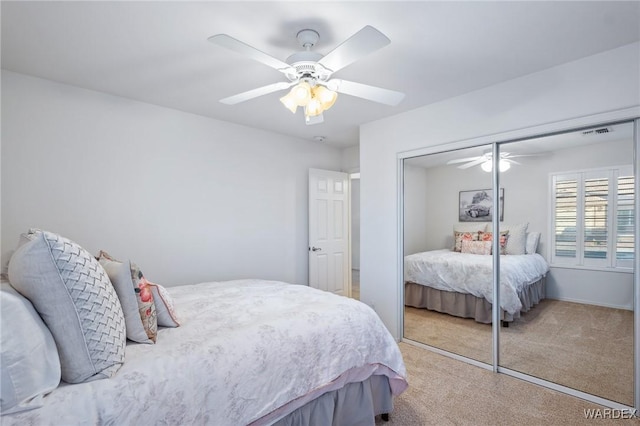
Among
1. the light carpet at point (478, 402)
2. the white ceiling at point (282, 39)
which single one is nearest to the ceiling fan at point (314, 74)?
the white ceiling at point (282, 39)

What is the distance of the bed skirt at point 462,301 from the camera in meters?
2.66

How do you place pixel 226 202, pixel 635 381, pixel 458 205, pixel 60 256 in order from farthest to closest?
pixel 226 202 < pixel 458 205 < pixel 635 381 < pixel 60 256

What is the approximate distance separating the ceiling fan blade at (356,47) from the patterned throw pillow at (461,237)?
79.3 inches

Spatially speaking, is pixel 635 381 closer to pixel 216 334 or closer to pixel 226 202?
pixel 216 334

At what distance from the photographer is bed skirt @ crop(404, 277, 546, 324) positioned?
2.66m

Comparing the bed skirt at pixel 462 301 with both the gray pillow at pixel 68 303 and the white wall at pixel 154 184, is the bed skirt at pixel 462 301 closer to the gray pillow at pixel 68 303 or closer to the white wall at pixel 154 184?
the white wall at pixel 154 184

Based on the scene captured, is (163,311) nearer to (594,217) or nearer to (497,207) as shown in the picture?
(497,207)

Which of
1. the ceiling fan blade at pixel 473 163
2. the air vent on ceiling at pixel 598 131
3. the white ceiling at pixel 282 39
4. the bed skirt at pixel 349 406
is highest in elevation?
the white ceiling at pixel 282 39

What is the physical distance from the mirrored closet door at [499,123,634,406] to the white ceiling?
0.69m

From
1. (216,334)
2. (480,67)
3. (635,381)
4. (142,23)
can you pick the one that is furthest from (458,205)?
(142,23)

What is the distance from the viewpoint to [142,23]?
186 cm

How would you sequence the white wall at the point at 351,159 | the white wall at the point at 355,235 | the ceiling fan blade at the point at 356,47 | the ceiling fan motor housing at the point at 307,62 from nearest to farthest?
the ceiling fan blade at the point at 356,47 → the ceiling fan motor housing at the point at 307,62 → the white wall at the point at 351,159 → the white wall at the point at 355,235

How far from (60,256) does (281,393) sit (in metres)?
1.12

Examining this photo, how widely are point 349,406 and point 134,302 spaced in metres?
1.34
